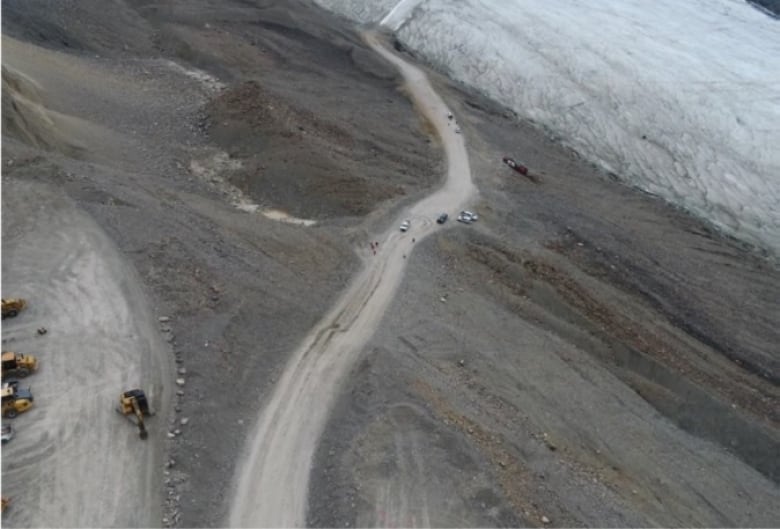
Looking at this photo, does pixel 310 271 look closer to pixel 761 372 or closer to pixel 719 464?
pixel 719 464

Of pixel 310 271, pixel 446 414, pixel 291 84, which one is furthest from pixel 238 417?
pixel 291 84

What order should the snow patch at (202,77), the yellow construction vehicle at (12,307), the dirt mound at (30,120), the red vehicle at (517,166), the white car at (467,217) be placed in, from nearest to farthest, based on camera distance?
the yellow construction vehicle at (12,307) < the dirt mound at (30,120) < the white car at (467,217) < the red vehicle at (517,166) < the snow patch at (202,77)

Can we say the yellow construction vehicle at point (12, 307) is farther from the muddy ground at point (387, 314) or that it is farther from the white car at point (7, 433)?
the white car at point (7, 433)

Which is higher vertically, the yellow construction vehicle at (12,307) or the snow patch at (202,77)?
the snow patch at (202,77)

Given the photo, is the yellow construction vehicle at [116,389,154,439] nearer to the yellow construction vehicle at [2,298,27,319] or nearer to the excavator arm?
the excavator arm

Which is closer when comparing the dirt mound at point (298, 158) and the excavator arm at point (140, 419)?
the excavator arm at point (140, 419)

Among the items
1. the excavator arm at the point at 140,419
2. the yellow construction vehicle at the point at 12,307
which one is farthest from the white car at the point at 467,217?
the yellow construction vehicle at the point at 12,307

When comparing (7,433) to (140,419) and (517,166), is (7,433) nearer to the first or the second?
(140,419)
